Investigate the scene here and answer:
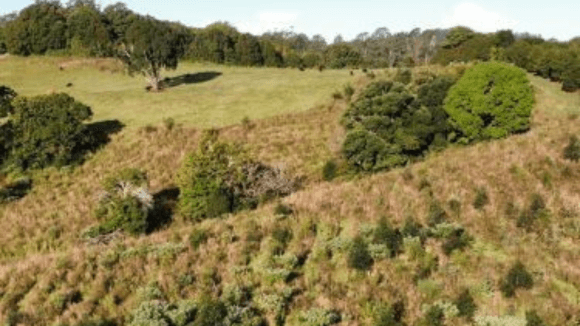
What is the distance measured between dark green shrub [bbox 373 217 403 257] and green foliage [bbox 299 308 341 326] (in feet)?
20.1

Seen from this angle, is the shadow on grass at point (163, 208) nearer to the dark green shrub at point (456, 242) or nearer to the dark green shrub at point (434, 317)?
the dark green shrub at point (456, 242)

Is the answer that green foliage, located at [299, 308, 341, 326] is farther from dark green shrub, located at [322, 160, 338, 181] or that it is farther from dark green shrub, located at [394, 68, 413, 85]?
dark green shrub, located at [394, 68, 413, 85]

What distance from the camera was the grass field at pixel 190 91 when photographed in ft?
238

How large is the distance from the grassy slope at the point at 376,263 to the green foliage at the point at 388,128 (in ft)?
50.1

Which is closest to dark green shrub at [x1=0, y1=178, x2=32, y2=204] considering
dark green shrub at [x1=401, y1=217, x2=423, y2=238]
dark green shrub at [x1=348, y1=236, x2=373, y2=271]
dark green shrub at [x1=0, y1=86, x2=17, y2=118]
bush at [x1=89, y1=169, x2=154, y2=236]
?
bush at [x1=89, y1=169, x2=154, y2=236]

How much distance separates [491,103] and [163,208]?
1407 inches

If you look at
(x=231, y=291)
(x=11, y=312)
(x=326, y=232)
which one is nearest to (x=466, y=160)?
(x=326, y=232)

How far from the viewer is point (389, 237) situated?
30047 mm

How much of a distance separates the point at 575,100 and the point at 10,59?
3958 inches

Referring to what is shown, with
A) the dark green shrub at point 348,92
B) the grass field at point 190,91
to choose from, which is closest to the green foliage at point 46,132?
the grass field at point 190,91

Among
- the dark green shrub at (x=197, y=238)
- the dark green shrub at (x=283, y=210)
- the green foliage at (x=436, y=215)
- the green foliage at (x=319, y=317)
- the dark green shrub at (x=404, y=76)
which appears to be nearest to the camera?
the green foliage at (x=319, y=317)

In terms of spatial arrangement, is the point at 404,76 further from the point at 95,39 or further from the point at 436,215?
the point at 95,39

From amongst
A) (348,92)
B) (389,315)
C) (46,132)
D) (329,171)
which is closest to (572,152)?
(389,315)

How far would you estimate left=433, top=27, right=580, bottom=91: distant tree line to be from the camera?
3642 inches
